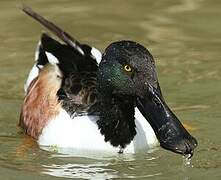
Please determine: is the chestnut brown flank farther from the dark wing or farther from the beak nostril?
the beak nostril

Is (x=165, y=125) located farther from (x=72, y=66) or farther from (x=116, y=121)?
(x=72, y=66)

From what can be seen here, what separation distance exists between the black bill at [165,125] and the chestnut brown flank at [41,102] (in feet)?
3.80

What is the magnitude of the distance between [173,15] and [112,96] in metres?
4.23

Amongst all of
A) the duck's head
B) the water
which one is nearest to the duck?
the duck's head

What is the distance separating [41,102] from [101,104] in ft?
2.94

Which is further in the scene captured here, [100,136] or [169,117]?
[100,136]

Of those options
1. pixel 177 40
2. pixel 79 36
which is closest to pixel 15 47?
pixel 79 36

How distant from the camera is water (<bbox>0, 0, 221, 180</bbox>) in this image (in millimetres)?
7645

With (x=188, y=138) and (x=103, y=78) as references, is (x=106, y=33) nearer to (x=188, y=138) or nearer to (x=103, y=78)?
(x=103, y=78)

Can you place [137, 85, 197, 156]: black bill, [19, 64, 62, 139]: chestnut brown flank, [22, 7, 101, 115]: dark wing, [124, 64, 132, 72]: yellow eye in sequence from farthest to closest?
[19, 64, 62, 139]: chestnut brown flank → [22, 7, 101, 115]: dark wing → [124, 64, 132, 72]: yellow eye → [137, 85, 197, 156]: black bill

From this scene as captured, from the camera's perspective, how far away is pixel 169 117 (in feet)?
23.3

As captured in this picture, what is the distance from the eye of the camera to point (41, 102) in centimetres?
848

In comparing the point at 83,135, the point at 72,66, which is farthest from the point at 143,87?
the point at 72,66

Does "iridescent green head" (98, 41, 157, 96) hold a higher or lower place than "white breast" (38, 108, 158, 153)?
higher
